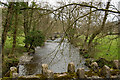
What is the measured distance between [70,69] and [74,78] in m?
0.28

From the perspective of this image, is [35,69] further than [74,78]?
Yes

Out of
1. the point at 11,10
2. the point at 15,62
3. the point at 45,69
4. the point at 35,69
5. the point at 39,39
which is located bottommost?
the point at 35,69

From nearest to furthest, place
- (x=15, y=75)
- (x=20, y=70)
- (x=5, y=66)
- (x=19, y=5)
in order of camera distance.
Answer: (x=15, y=75)
(x=19, y=5)
(x=5, y=66)
(x=20, y=70)

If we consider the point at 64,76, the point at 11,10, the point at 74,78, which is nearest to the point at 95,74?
the point at 74,78

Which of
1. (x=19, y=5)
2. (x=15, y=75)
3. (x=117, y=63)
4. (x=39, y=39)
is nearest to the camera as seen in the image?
(x=15, y=75)

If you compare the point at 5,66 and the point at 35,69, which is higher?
the point at 5,66

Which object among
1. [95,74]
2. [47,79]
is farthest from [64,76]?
[95,74]

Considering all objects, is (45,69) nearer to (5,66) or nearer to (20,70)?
(5,66)

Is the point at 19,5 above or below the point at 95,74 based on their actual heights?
above

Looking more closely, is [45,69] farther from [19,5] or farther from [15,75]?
[19,5]

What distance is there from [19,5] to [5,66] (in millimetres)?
2581

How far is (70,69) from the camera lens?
10.8ft

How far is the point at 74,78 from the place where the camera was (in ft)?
10.2

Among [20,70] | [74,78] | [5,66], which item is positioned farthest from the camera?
[20,70]
